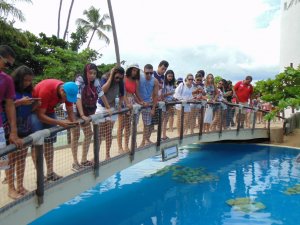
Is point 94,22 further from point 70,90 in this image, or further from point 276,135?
point 70,90

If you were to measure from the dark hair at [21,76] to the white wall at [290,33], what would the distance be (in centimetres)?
1913

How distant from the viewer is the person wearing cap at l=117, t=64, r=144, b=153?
6484 millimetres

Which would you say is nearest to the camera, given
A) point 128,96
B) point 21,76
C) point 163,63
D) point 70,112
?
point 21,76

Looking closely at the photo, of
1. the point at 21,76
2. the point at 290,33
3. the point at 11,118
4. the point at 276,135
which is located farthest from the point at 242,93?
the point at 290,33

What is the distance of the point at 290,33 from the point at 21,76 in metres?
→ 20.3

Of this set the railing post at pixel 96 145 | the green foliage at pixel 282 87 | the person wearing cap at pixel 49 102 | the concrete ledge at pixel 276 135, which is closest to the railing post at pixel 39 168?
the person wearing cap at pixel 49 102

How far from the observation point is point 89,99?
5.60 meters

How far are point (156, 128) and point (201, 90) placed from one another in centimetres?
182

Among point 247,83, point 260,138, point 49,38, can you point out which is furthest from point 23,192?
point 49,38

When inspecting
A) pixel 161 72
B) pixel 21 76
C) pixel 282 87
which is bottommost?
pixel 21 76

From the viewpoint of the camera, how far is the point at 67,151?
220 inches

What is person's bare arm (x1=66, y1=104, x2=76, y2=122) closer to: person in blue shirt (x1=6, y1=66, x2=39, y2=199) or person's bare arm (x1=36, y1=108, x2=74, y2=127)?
person's bare arm (x1=36, y1=108, x2=74, y2=127)

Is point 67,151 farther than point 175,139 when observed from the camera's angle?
No

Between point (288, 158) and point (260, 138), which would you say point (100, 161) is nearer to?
point (288, 158)
